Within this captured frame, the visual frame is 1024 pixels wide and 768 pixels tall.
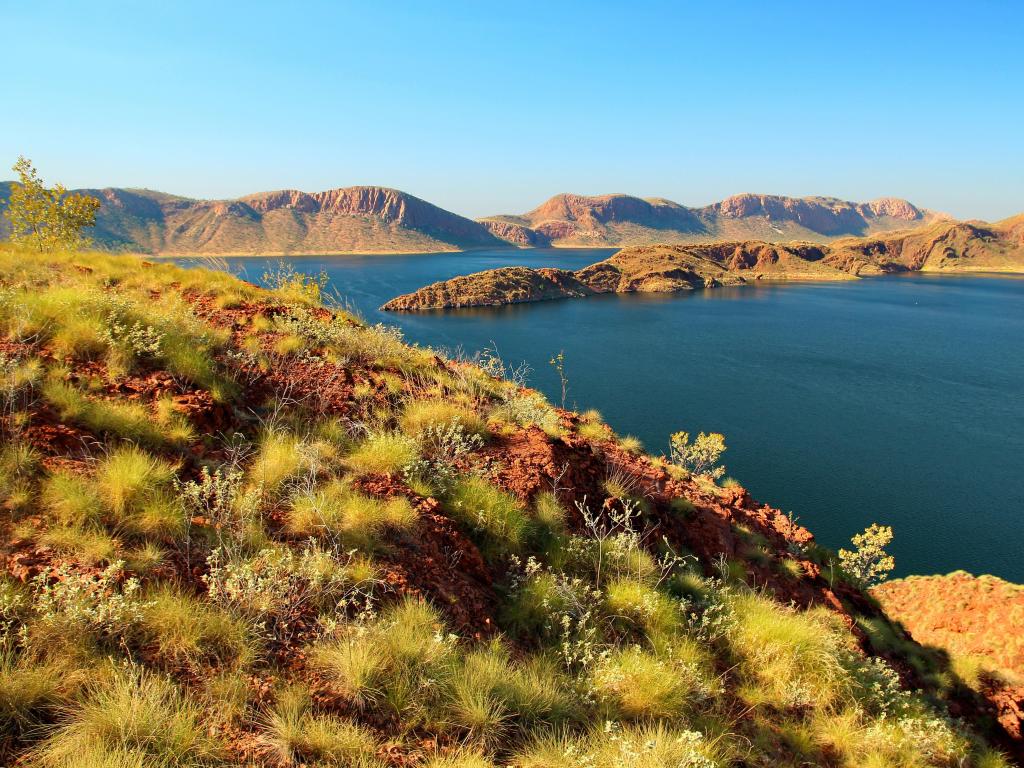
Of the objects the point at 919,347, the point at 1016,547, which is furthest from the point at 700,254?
the point at 1016,547

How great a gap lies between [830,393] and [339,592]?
5602 cm

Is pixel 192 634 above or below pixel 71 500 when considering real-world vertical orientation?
below

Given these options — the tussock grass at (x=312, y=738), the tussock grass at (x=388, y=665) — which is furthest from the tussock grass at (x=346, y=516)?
the tussock grass at (x=312, y=738)

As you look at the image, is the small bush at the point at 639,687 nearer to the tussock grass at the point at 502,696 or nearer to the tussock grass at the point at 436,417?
the tussock grass at the point at 502,696

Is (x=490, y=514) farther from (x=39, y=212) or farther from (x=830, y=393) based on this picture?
(x=830, y=393)

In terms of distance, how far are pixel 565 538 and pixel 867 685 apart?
294 centimetres

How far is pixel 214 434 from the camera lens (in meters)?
4.70

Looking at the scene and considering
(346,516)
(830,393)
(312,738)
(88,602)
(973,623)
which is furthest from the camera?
(830,393)

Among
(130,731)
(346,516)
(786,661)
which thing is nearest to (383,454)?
(346,516)

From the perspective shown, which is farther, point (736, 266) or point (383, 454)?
point (736, 266)

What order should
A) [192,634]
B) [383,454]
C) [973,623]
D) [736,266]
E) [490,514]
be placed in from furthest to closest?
1. [736,266]
2. [973,623]
3. [383,454]
4. [490,514]
5. [192,634]

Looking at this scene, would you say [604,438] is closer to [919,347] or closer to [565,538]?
[565,538]

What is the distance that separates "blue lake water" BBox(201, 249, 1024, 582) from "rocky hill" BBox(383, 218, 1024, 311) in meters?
8.89

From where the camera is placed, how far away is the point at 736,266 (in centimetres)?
16275
